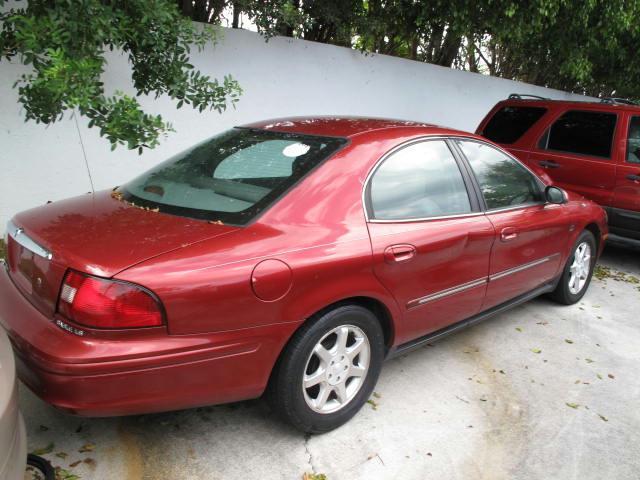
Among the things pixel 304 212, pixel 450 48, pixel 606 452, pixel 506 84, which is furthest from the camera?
pixel 506 84

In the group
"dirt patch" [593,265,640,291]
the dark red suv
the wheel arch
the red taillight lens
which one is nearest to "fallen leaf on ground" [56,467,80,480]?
the red taillight lens

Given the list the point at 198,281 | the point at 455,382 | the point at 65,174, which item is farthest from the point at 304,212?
the point at 65,174

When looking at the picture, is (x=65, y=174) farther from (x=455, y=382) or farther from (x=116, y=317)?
(x=455, y=382)

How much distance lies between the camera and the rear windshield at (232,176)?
2557 mm

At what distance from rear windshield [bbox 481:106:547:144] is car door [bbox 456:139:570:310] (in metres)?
2.73

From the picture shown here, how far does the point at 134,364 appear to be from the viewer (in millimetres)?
2045

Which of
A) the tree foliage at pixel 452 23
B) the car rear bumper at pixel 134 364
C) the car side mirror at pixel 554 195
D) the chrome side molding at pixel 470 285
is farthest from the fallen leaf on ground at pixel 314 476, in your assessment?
the tree foliage at pixel 452 23

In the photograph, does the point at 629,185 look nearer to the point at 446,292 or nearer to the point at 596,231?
the point at 596,231

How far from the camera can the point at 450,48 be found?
9859 millimetres

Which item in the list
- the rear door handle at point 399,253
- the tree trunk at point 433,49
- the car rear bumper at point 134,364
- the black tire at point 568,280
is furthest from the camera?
the tree trunk at point 433,49

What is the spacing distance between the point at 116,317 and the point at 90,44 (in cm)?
228

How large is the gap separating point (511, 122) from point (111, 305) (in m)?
5.93

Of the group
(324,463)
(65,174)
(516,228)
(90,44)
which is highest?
(90,44)

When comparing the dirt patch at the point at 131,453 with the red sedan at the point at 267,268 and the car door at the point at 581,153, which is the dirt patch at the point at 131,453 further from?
the car door at the point at 581,153
